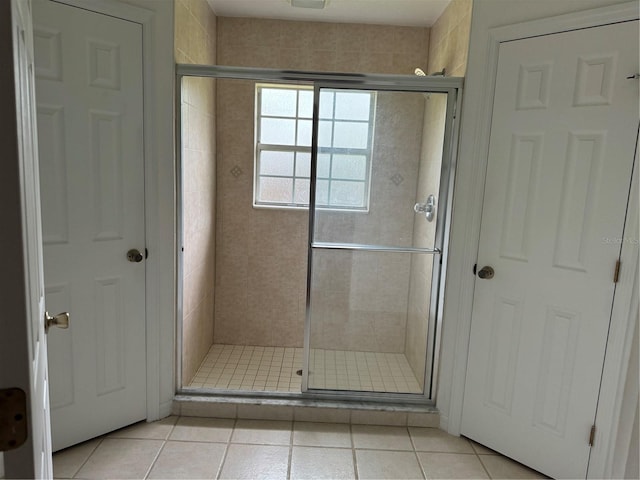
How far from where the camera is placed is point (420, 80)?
224cm

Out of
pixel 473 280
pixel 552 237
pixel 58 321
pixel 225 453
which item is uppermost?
pixel 552 237

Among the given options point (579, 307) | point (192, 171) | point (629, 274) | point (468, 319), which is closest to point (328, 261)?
point (468, 319)

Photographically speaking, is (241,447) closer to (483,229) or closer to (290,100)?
(483,229)

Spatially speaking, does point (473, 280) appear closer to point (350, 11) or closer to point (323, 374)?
point (323, 374)

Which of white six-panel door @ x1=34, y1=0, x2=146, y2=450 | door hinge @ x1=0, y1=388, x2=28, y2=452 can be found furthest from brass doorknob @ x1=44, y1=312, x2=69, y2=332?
white six-panel door @ x1=34, y1=0, x2=146, y2=450

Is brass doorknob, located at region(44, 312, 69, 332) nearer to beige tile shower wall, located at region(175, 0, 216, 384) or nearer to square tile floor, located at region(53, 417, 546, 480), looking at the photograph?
square tile floor, located at region(53, 417, 546, 480)

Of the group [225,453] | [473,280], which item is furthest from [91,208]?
[473,280]

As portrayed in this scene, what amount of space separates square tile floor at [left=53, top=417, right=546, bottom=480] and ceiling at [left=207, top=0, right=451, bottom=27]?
8.30ft

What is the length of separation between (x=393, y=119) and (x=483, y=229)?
750mm

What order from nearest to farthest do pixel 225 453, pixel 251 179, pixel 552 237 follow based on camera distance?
pixel 552 237 < pixel 225 453 < pixel 251 179

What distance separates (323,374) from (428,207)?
3.73 ft

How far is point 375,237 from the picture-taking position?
2.46m

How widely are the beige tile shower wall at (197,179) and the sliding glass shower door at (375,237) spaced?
2.42ft

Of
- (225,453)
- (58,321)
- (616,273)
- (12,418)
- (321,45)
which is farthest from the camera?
(321,45)
